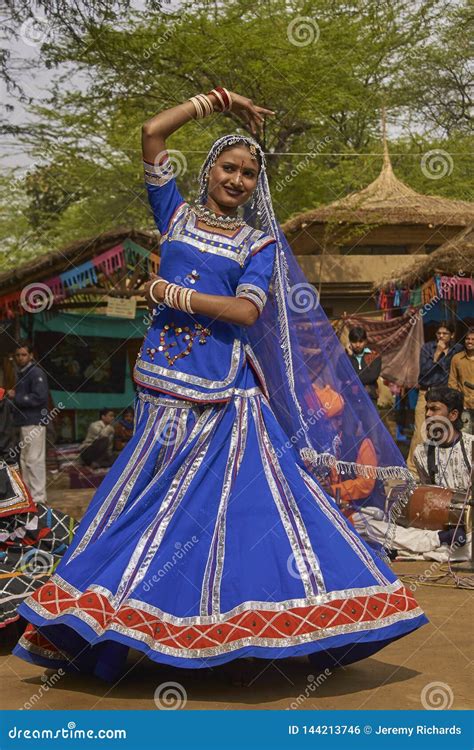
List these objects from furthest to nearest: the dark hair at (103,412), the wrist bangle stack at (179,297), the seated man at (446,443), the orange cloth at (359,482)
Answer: the dark hair at (103,412), the seated man at (446,443), the orange cloth at (359,482), the wrist bangle stack at (179,297)

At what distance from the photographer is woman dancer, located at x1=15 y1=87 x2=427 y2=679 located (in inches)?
164

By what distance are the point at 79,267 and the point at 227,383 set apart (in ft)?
32.4

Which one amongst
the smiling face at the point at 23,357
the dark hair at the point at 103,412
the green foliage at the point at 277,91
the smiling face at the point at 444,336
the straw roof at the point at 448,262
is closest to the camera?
the smiling face at the point at 23,357

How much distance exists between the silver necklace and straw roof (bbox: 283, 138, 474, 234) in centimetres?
1523

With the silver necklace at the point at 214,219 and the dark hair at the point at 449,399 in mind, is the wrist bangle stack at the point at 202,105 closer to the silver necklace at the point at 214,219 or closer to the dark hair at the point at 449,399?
the silver necklace at the point at 214,219

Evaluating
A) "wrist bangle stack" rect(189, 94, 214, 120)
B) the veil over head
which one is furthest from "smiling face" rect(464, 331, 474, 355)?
"wrist bangle stack" rect(189, 94, 214, 120)

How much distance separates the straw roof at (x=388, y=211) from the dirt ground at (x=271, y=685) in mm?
15304

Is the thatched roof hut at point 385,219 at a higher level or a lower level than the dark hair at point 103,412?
higher

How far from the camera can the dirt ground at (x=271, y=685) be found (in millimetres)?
4121

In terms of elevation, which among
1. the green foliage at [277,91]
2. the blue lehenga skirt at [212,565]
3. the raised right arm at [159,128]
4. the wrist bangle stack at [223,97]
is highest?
the green foliage at [277,91]

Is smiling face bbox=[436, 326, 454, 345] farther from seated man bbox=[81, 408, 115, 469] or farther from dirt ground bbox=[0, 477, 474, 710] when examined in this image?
dirt ground bbox=[0, 477, 474, 710]

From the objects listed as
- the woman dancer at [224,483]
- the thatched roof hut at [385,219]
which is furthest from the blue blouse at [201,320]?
the thatched roof hut at [385,219]

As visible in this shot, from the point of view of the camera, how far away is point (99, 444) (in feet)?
49.7

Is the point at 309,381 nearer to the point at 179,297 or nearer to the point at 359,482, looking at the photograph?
the point at 359,482
